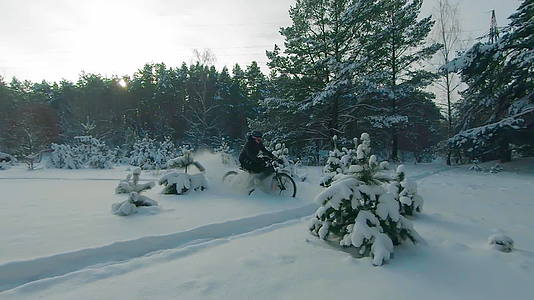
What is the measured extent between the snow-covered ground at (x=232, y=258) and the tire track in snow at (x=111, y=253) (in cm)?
1

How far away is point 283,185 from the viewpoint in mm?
7328

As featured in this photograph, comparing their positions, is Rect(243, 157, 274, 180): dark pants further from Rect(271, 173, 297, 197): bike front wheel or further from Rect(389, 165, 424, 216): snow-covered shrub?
Rect(389, 165, 424, 216): snow-covered shrub

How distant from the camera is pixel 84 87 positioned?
120 ft

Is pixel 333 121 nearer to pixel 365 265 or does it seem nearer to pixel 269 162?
pixel 269 162

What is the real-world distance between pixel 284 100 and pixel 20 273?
18.0 m

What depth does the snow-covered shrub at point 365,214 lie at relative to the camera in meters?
3.27

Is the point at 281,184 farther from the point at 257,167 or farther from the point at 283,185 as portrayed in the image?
the point at 257,167

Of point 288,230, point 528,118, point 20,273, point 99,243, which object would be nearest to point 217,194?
point 288,230

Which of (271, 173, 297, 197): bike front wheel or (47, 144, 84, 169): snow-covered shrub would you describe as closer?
(271, 173, 297, 197): bike front wheel

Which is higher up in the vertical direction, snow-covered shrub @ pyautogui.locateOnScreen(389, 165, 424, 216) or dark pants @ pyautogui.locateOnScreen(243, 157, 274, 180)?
dark pants @ pyautogui.locateOnScreen(243, 157, 274, 180)

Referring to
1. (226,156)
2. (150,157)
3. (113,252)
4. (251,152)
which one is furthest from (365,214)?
(150,157)

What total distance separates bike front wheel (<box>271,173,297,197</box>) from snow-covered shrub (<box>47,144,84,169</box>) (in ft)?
40.0

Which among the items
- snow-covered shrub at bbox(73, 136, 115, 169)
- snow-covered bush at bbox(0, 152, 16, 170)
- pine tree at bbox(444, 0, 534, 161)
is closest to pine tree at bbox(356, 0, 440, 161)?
pine tree at bbox(444, 0, 534, 161)

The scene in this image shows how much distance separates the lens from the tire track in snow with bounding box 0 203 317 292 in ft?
9.60
